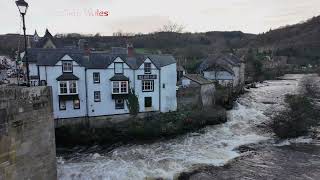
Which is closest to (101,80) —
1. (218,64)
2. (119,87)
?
(119,87)

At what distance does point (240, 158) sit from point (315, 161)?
4.52 meters

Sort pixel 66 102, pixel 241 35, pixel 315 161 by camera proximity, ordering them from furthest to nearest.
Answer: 1. pixel 241 35
2. pixel 66 102
3. pixel 315 161

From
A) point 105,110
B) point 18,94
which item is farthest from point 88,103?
point 18,94

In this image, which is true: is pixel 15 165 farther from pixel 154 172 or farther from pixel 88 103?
pixel 88 103

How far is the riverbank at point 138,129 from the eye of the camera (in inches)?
926

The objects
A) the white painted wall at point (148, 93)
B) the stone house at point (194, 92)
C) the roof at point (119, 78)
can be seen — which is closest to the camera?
the roof at point (119, 78)

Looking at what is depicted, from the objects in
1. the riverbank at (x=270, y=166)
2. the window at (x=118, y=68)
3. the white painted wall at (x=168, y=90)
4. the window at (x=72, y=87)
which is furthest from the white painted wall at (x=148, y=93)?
the riverbank at (x=270, y=166)

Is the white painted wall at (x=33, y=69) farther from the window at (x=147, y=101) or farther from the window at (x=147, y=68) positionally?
the window at (x=147, y=101)

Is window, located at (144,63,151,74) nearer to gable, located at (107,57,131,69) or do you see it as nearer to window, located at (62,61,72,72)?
gable, located at (107,57,131,69)

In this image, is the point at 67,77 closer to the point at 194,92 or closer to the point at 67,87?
the point at 67,87

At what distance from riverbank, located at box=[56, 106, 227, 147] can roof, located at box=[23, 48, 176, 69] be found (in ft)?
17.7

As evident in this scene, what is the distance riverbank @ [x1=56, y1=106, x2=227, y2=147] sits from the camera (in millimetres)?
23531

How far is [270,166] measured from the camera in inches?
693

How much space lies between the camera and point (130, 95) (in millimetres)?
27422
